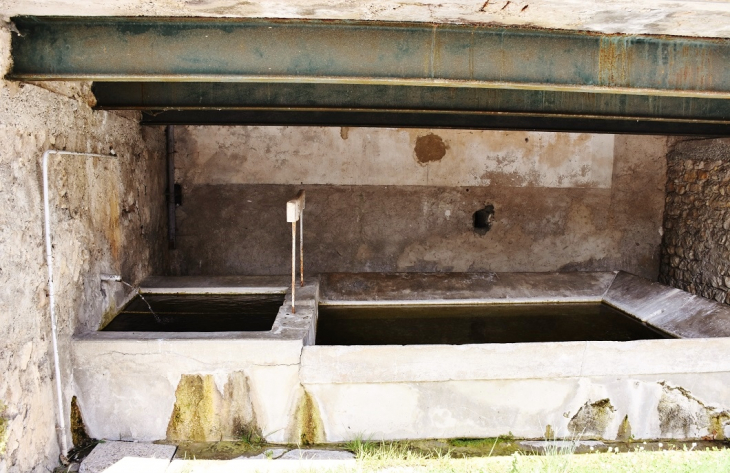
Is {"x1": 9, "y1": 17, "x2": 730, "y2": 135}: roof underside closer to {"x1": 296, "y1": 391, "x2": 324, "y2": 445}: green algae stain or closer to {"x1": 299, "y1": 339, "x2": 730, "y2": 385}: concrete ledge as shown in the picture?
{"x1": 299, "y1": 339, "x2": 730, "y2": 385}: concrete ledge

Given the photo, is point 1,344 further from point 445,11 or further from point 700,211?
point 700,211

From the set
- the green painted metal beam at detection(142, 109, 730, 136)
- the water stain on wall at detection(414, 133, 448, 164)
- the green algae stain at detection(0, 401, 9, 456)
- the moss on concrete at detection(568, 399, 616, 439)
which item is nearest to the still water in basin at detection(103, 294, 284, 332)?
the green algae stain at detection(0, 401, 9, 456)

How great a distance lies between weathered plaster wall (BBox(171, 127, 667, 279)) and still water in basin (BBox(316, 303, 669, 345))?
5.73ft

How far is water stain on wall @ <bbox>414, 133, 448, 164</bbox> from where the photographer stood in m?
7.52

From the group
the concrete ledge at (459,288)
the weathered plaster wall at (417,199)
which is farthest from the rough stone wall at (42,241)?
the concrete ledge at (459,288)

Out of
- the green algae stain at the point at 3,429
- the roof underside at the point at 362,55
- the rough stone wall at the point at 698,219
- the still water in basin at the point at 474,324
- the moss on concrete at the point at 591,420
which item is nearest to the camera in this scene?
the green algae stain at the point at 3,429

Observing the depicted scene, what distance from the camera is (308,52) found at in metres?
3.04

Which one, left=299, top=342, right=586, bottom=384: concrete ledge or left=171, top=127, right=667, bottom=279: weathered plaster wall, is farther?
left=171, top=127, right=667, bottom=279: weathered plaster wall

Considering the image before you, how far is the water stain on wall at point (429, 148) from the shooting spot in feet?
24.7

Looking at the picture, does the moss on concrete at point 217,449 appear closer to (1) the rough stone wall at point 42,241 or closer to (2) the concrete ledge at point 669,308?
(1) the rough stone wall at point 42,241

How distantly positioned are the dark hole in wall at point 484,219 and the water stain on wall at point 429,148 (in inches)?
40.7

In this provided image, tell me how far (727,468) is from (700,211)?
14.7 ft

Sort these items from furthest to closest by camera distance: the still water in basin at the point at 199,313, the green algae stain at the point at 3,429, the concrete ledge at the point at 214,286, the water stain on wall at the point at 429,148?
the water stain on wall at the point at 429,148, the concrete ledge at the point at 214,286, the still water in basin at the point at 199,313, the green algae stain at the point at 3,429

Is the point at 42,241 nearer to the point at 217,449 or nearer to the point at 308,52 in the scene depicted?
the point at 217,449
